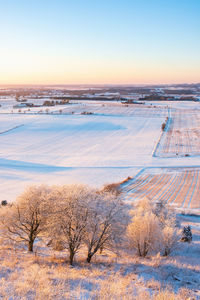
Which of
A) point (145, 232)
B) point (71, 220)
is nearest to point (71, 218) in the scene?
point (71, 220)

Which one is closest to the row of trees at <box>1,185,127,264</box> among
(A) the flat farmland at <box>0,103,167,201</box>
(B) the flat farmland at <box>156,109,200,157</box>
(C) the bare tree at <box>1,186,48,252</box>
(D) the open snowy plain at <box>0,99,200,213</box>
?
(C) the bare tree at <box>1,186,48,252</box>

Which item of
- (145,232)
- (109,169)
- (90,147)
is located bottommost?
(109,169)

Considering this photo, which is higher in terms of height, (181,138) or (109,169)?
(181,138)

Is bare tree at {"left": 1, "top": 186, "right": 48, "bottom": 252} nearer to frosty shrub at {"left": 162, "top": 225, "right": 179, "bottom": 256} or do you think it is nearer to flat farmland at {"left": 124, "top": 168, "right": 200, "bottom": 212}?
frosty shrub at {"left": 162, "top": 225, "right": 179, "bottom": 256}

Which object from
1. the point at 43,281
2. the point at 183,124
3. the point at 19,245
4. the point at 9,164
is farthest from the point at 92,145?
the point at 43,281

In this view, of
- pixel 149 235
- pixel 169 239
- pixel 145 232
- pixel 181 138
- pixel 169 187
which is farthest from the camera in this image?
pixel 181 138

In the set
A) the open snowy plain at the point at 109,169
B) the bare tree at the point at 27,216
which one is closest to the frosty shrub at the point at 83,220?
the open snowy plain at the point at 109,169

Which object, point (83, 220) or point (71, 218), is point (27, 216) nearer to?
point (71, 218)
